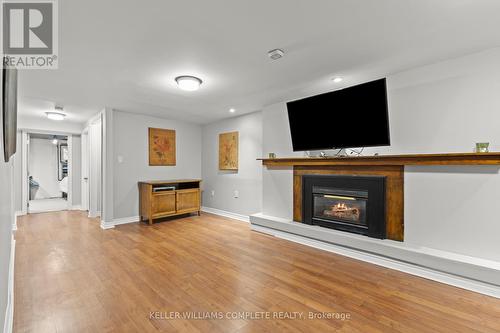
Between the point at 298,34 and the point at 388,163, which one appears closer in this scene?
the point at 298,34

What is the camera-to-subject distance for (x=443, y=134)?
239cm

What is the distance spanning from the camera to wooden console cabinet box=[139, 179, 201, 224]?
4375 mm

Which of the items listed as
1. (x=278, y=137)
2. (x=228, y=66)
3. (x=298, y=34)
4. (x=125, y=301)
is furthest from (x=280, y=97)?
(x=125, y=301)

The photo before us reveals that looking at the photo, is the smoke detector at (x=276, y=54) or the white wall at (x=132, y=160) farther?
the white wall at (x=132, y=160)

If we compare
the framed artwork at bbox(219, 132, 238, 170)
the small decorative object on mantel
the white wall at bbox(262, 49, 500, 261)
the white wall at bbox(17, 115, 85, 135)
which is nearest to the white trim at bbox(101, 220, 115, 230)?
the framed artwork at bbox(219, 132, 238, 170)

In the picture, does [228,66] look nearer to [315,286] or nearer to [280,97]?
[280,97]

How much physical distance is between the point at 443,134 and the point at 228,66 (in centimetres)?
242

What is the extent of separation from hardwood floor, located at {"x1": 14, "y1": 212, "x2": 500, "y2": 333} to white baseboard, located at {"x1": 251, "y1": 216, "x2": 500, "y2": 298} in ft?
0.30

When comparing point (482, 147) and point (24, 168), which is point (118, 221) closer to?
point (24, 168)

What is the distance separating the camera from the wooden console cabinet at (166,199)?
4.38m

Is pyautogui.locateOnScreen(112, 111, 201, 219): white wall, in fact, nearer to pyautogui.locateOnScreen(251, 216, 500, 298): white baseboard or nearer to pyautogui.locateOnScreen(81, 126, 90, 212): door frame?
pyautogui.locateOnScreen(81, 126, 90, 212): door frame

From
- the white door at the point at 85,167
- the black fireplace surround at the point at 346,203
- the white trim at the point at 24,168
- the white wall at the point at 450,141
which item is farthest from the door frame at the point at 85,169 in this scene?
the white wall at the point at 450,141

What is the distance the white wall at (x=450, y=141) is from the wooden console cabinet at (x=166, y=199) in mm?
3810

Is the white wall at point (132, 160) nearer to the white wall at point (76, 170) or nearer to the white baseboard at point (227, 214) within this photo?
the white baseboard at point (227, 214)
